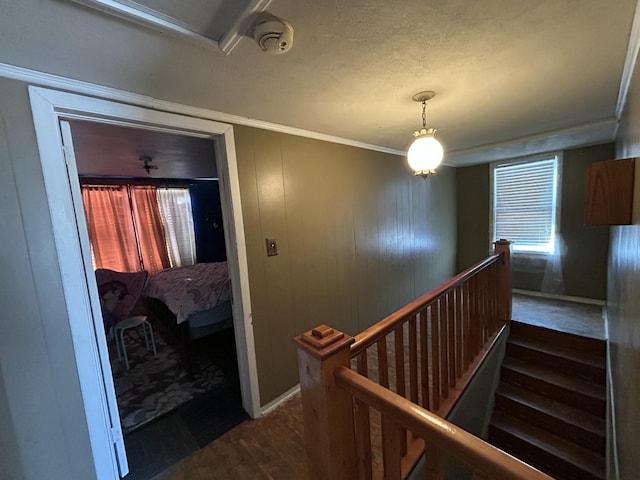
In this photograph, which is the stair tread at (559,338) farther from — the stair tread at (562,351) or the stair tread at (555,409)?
the stair tread at (555,409)

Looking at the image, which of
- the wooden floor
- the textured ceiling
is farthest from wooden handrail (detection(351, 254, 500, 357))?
the textured ceiling

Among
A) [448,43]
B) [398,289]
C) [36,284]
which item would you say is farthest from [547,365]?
[36,284]

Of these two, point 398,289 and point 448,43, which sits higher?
point 448,43

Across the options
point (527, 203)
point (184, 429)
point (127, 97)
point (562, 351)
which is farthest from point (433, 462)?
point (527, 203)

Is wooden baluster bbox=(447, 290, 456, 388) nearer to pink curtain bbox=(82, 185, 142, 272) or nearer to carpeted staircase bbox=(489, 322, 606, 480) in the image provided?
carpeted staircase bbox=(489, 322, 606, 480)

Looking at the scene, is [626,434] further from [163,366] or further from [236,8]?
[163,366]

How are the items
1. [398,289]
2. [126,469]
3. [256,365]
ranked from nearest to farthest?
[126,469]
[256,365]
[398,289]

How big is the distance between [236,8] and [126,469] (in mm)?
2375

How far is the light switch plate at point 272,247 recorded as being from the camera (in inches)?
78.5

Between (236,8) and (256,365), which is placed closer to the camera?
(236,8)

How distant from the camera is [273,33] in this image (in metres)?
0.93

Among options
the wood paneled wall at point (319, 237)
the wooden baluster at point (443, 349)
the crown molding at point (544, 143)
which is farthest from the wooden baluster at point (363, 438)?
the crown molding at point (544, 143)

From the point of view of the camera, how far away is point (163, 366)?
2711mm

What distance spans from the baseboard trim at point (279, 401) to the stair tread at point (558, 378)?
226 cm
